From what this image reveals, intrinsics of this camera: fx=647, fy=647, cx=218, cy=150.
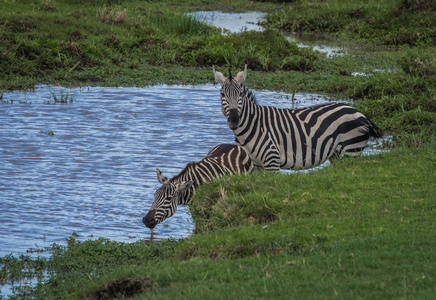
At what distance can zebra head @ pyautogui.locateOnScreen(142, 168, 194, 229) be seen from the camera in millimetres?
10172

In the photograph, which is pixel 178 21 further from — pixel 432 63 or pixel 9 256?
pixel 9 256

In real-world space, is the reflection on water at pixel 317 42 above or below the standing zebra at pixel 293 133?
above

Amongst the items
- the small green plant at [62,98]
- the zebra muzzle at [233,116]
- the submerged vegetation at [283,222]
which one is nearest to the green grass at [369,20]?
the submerged vegetation at [283,222]

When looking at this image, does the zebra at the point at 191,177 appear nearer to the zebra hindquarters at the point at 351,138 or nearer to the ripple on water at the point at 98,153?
the ripple on water at the point at 98,153

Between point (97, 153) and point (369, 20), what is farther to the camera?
point (369, 20)

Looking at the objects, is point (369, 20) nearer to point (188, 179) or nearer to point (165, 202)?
point (188, 179)

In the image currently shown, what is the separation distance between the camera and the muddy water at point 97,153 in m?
10.5

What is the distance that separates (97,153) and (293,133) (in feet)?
16.4

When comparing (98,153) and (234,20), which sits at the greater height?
(234,20)

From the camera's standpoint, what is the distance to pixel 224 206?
9.46 m

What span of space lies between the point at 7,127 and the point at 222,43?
10263mm

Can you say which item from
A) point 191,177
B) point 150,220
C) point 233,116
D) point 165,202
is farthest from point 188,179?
point 233,116

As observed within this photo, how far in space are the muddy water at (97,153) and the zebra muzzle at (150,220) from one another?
182 millimetres

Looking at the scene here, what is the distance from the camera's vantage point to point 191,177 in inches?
429
